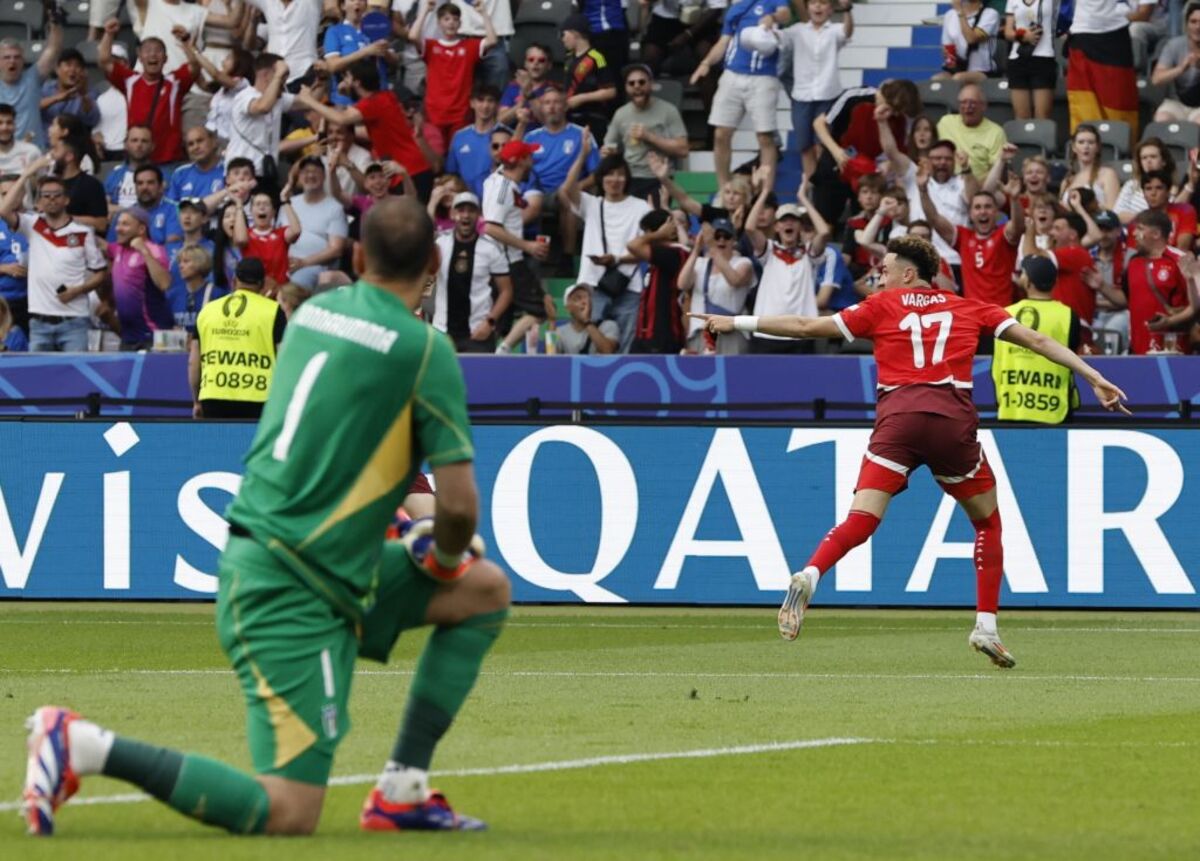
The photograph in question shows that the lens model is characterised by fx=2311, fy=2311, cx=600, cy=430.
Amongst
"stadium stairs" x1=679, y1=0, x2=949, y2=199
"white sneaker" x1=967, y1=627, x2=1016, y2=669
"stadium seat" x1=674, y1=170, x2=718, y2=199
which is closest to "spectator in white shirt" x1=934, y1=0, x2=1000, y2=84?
"stadium stairs" x1=679, y1=0, x2=949, y2=199

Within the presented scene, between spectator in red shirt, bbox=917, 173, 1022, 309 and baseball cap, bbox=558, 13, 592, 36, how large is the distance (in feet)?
16.5

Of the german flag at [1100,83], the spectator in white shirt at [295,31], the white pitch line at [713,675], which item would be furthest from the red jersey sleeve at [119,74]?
the white pitch line at [713,675]

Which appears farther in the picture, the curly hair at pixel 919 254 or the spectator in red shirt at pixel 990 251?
the spectator in red shirt at pixel 990 251

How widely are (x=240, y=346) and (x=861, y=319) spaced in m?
5.82

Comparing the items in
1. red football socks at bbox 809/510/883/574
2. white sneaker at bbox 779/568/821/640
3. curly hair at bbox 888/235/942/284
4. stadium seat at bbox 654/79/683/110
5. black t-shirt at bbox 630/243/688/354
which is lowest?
white sneaker at bbox 779/568/821/640

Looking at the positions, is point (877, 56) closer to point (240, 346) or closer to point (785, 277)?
point (785, 277)

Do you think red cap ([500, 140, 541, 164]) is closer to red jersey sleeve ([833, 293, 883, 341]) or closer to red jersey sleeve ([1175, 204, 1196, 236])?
red jersey sleeve ([1175, 204, 1196, 236])

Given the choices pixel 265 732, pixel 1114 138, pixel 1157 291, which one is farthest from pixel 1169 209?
pixel 265 732

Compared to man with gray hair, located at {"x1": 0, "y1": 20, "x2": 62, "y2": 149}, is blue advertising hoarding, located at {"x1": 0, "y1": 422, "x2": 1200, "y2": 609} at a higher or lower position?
lower

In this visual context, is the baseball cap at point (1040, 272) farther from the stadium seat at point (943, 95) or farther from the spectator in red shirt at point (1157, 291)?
the stadium seat at point (943, 95)

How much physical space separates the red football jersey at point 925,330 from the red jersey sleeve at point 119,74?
12993 mm

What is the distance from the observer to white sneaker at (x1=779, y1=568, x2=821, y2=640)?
1252cm

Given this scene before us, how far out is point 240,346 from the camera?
17109 millimetres

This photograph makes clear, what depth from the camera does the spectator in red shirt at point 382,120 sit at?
72.0ft
